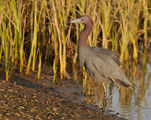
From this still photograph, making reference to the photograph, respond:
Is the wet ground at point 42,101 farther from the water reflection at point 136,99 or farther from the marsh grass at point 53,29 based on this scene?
the water reflection at point 136,99

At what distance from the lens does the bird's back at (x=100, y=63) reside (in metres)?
6.12

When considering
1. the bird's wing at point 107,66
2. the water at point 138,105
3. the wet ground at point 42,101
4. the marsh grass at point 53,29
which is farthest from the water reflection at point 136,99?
the bird's wing at point 107,66

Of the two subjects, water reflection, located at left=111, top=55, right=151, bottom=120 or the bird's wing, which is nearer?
the bird's wing

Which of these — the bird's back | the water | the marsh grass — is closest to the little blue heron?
the bird's back

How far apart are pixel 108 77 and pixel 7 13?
2313mm

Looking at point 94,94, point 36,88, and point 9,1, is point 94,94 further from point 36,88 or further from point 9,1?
point 9,1

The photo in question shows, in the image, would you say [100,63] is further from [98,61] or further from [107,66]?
[107,66]

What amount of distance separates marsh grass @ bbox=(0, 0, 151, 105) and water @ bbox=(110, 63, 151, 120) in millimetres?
355

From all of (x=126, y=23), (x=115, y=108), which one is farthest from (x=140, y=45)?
(x=115, y=108)

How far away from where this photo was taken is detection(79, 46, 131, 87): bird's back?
612 cm

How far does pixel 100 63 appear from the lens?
6.14 m

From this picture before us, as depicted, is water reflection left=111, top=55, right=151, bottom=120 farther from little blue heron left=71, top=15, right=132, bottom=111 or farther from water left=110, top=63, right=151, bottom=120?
little blue heron left=71, top=15, right=132, bottom=111

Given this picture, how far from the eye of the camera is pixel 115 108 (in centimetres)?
655

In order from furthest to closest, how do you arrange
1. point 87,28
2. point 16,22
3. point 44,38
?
point 44,38 < point 16,22 < point 87,28
